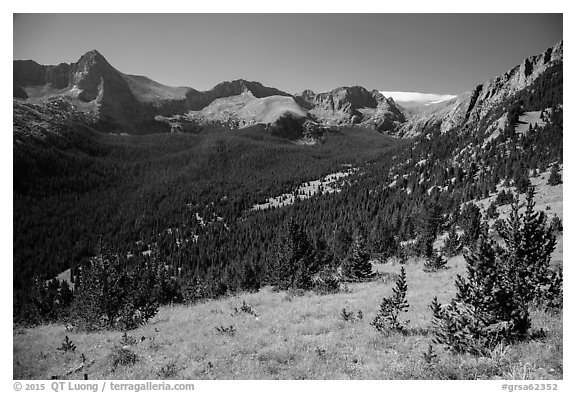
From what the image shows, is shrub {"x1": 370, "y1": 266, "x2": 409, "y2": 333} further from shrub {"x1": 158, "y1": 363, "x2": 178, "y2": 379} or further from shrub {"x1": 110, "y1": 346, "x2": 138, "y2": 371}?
shrub {"x1": 110, "y1": 346, "x2": 138, "y2": 371}

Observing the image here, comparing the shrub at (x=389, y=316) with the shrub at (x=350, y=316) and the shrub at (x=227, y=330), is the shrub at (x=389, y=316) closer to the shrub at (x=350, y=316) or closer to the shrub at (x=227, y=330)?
the shrub at (x=350, y=316)

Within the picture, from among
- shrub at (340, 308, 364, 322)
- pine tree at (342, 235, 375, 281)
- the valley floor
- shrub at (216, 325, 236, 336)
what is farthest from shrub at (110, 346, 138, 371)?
pine tree at (342, 235, 375, 281)

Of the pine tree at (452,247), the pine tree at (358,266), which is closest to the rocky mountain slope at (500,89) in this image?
the pine tree at (452,247)

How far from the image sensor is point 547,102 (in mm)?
95250

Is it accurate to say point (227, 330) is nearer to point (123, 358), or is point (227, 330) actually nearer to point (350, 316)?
point (123, 358)

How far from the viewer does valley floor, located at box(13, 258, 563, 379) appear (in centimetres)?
1008

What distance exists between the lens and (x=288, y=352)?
11586 mm

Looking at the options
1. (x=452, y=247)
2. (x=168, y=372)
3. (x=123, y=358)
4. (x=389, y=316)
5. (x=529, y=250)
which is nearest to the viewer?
(x=168, y=372)

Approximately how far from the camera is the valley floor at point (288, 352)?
10.1 meters

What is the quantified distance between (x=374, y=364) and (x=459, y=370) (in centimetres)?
259

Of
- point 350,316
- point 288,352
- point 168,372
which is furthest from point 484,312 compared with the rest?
point 168,372

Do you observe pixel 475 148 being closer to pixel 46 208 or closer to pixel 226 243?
pixel 226 243

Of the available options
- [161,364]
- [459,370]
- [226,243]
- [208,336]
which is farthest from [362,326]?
[226,243]
